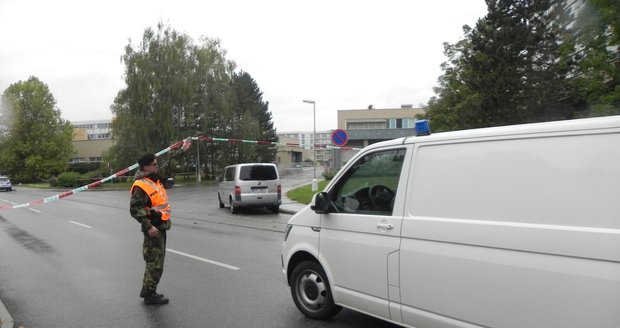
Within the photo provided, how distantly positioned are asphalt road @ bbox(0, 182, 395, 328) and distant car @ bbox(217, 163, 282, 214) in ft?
12.5

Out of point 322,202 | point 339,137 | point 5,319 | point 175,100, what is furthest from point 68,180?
point 322,202

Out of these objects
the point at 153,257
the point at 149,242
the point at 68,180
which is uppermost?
the point at 149,242

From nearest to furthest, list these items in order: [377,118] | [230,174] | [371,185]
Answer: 1. [371,185]
2. [230,174]
3. [377,118]

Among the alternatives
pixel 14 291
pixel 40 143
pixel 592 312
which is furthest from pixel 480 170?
pixel 40 143

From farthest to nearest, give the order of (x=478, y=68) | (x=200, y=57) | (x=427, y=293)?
(x=200, y=57)
(x=478, y=68)
(x=427, y=293)

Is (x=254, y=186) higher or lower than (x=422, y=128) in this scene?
lower

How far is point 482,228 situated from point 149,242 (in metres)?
3.89

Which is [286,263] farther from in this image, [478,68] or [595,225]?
[478,68]

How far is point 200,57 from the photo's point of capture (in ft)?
148

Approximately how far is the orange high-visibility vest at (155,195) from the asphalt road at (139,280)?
1149 mm

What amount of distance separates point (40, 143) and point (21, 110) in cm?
542

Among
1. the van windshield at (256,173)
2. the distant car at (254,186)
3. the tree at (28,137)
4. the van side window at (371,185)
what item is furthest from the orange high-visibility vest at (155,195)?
the tree at (28,137)

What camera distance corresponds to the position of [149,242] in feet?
18.1

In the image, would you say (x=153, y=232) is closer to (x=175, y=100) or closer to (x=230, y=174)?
(x=230, y=174)
